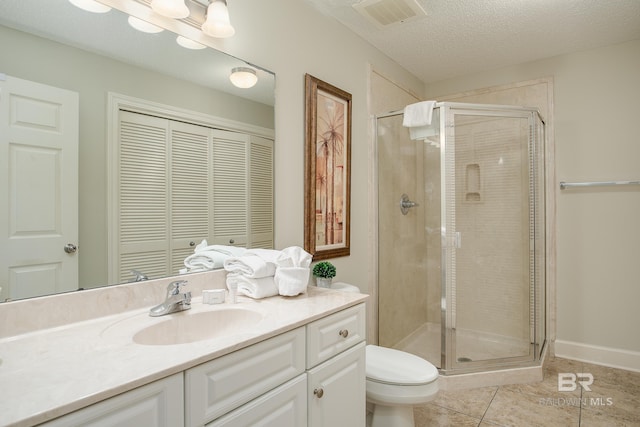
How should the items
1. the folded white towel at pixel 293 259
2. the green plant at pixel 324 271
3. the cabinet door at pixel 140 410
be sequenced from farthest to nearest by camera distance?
the green plant at pixel 324 271, the folded white towel at pixel 293 259, the cabinet door at pixel 140 410

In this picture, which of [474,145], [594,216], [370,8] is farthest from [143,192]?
[594,216]

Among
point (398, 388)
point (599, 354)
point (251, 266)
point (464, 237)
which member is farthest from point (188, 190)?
point (599, 354)

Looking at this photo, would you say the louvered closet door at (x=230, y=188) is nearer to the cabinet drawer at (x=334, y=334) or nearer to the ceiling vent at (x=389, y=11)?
the cabinet drawer at (x=334, y=334)

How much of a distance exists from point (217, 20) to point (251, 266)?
104cm

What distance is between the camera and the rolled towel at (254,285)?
1512mm

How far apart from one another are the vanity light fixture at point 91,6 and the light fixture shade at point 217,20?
0.37 metres

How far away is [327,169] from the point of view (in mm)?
2271

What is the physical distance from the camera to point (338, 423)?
1.41 meters

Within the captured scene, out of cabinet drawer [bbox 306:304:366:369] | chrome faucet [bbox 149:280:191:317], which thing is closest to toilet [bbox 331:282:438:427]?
cabinet drawer [bbox 306:304:366:369]

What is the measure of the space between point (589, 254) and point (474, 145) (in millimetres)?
1310

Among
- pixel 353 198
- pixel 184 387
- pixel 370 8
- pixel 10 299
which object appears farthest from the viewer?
pixel 353 198

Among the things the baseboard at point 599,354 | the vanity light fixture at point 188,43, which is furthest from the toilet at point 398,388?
the baseboard at point 599,354

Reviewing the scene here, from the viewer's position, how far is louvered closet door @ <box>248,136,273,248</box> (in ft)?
5.90

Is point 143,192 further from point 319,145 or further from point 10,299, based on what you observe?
point 319,145
